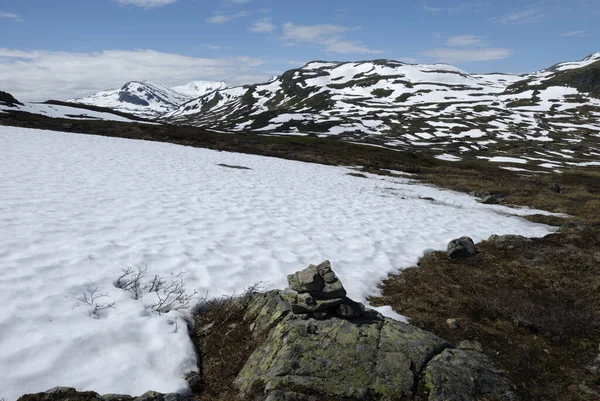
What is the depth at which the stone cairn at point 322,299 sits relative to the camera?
7.05m

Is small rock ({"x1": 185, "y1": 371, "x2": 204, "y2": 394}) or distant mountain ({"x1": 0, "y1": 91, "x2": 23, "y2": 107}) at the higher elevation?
distant mountain ({"x1": 0, "y1": 91, "x2": 23, "y2": 107})

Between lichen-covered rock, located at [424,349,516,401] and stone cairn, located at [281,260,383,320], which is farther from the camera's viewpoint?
stone cairn, located at [281,260,383,320]

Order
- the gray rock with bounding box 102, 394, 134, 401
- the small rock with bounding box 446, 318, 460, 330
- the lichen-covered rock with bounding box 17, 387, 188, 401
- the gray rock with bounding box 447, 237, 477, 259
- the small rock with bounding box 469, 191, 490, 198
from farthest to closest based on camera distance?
1. the small rock with bounding box 469, 191, 490, 198
2. the gray rock with bounding box 447, 237, 477, 259
3. the small rock with bounding box 446, 318, 460, 330
4. the gray rock with bounding box 102, 394, 134, 401
5. the lichen-covered rock with bounding box 17, 387, 188, 401

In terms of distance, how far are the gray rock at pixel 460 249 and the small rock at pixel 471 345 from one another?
6.44 metres

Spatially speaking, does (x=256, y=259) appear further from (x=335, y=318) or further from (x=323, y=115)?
(x=323, y=115)

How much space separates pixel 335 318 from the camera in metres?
7.01

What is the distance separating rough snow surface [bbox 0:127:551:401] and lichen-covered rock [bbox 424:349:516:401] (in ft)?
13.3

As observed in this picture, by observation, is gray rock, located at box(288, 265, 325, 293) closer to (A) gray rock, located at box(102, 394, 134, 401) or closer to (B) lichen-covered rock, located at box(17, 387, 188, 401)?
(B) lichen-covered rock, located at box(17, 387, 188, 401)

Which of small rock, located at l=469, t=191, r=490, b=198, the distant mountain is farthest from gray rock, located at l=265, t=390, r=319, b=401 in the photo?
the distant mountain

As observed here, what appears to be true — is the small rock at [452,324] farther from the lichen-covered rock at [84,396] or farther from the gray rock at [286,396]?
the lichen-covered rock at [84,396]

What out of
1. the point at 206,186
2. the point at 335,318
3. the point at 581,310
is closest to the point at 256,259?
the point at 335,318

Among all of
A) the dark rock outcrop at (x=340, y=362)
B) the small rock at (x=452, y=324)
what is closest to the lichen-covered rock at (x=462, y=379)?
the dark rock outcrop at (x=340, y=362)

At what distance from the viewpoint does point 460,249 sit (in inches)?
544

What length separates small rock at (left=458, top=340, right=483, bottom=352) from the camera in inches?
294
